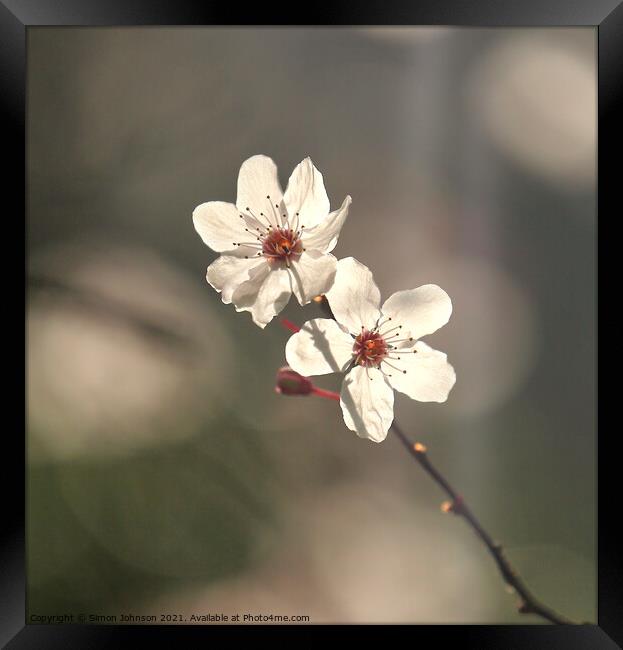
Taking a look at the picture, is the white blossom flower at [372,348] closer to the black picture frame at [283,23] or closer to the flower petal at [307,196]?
the flower petal at [307,196]

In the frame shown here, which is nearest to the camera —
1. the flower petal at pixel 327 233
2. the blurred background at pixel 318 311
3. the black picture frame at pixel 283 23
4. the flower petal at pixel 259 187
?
the flower petal at pixel 327 233

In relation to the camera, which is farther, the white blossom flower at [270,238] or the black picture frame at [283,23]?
the black picture frame at [283,23]

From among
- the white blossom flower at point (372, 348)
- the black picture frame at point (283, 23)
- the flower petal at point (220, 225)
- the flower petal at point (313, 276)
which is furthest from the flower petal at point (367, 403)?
the black picture frame at point (283, 23)

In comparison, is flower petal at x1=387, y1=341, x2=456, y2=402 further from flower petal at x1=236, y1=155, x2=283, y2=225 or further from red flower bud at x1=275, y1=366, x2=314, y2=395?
flower petal at x1=236, y1=155, x2=283, y2=225

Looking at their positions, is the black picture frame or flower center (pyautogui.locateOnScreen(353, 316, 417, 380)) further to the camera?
the black picture frame

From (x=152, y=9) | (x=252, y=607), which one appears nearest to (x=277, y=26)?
(x=152, y=9)

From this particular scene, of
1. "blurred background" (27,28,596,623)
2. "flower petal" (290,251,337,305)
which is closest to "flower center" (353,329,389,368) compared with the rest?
"flower petal" (290,251,337,305)
